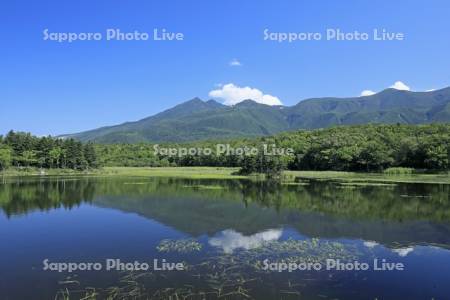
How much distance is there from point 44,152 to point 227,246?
8327cm

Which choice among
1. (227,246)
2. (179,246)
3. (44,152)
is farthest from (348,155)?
(179,246)

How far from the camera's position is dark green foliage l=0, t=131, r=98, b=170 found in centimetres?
8901

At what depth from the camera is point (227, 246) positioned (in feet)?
61.3

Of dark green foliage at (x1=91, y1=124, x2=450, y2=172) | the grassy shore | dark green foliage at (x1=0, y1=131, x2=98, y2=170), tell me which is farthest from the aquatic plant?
dark green foliage at (x1=0, y1=131, x2=98, y2=170)

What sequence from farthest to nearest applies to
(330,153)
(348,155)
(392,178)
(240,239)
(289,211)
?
1. (330,153)
2. (348,155)
3. (392,178)
4. (289,211)
5. (240,239)

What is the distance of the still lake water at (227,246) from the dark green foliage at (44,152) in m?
57.5

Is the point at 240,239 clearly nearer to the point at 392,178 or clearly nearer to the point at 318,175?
the point at 392,178

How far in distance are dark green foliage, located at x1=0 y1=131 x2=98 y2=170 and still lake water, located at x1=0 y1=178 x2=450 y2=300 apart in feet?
189

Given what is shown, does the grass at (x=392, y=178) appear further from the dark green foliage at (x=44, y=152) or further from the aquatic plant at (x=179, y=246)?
the dark green foliage at (x=44, y=152)

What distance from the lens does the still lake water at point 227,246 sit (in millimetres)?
12781

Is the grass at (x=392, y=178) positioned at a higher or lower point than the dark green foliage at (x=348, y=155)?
lower

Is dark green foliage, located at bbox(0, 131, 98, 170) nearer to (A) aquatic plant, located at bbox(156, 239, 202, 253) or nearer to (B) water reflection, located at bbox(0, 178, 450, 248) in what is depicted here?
(B) water reflection, located at bbox(0, 178, 450, 248)

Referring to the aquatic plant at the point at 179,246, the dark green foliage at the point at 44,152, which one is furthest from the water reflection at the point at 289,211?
the dark green foliage at the point at 44,152

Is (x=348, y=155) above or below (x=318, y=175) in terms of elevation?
above
